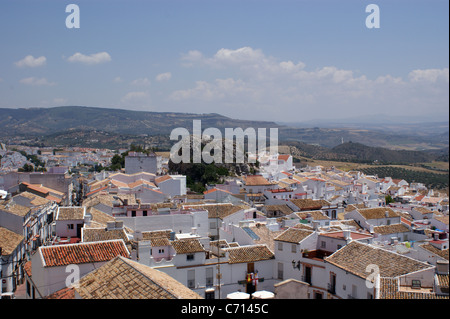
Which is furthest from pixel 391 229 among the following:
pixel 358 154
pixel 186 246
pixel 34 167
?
pixel 358 154

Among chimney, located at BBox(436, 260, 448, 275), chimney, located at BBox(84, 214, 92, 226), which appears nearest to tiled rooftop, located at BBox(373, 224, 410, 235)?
chimney, located at BBox(436, 260, 448, 275)

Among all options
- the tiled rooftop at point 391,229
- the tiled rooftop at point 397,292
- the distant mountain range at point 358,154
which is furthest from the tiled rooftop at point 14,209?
the distant mountain range at point 358,154

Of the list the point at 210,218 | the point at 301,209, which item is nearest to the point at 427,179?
the point at 301,209

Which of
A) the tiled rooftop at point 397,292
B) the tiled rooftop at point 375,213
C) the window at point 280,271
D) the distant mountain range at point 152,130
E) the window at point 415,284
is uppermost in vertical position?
the distant mountain range at point 152,130

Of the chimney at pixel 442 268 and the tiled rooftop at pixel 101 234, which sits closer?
the chimney at pixel 442 268

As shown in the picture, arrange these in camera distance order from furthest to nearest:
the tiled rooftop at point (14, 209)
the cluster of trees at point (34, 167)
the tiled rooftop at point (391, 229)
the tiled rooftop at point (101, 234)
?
1. the cluster of trees at point (34, 167)
2. the tiled rooftop at point (391, 229)
3. the tiled rooftop at point (14, 209)
4. the tiled rooftop at point (101, 234)

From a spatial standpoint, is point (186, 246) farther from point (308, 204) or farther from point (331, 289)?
point (308, 204)

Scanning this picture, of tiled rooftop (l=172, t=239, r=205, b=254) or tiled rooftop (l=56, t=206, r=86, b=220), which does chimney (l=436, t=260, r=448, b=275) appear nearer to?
tiled rooftop (l=172, t=239, r=205, b=254)

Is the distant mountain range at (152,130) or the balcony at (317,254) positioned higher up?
the distant mountain range at (152,130)

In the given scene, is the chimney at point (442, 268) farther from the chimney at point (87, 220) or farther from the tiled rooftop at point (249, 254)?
the chimney at point (87, 220)

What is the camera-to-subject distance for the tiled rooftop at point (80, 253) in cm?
1116

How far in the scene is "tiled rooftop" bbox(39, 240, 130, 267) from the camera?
1116cm
